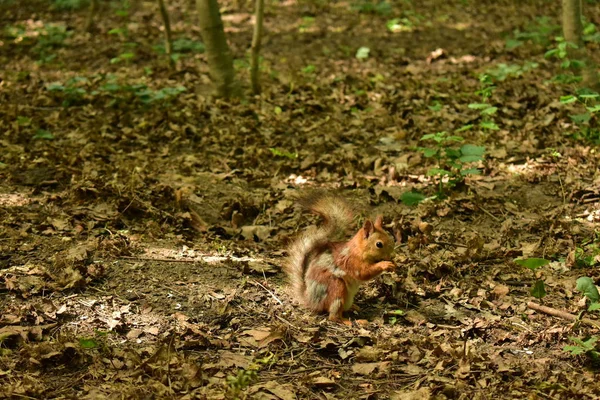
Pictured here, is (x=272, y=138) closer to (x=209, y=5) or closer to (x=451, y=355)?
(x=209, y=5)

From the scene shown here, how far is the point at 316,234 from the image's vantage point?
495 centimetres

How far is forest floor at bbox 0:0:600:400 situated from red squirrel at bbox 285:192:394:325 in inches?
6.9

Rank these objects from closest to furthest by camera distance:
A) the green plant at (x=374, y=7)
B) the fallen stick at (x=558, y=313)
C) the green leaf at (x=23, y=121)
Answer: the fallen stick at (x=558, y=313) → the green leaf at (x=23, y=121) → the green plant at (x=374, y=7)

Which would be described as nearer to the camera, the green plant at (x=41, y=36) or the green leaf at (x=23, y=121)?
the green leaf at (x=23, y=121)

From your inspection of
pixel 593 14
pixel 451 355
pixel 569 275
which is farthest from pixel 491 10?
pixel 451 355

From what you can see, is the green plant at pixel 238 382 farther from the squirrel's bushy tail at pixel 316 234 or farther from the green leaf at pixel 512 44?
the green leaf at pixel 512 44

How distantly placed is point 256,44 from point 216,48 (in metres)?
0.57

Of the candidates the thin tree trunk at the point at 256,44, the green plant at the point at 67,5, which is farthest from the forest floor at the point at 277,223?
the green plant at the point at 67,5

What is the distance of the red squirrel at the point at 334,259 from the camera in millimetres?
4637

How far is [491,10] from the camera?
14.3 m

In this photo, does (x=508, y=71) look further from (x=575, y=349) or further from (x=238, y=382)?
(x=238, y=382)

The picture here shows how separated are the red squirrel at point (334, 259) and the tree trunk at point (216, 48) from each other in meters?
4.62

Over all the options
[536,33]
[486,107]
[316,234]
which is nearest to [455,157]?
[316,234]

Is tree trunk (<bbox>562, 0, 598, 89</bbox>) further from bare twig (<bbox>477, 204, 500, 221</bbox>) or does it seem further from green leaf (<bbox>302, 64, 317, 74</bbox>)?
green leaf (<bbox>302, 64, 317, 74</bbox>)
